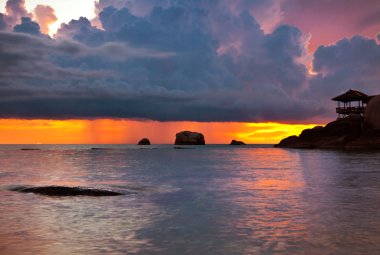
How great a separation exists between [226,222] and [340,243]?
13.0 ft

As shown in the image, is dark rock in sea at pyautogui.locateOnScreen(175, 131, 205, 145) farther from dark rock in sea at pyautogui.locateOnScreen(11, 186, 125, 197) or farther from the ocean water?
the ocean water

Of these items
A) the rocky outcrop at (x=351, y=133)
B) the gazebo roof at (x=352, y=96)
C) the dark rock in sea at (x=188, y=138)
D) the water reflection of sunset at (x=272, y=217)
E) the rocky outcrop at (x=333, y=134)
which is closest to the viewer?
the water reflection of sunset at (x=272, y=217)

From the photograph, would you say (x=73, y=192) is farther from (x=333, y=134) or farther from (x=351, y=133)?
(x=333, y=134)

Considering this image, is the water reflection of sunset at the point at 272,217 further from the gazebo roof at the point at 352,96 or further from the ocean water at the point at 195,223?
the gazebo roof at the point at 352,96

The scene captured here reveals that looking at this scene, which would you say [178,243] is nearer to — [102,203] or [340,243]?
[340,243]

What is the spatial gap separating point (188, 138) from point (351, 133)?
381 ft

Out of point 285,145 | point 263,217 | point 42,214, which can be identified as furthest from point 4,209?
point 285,145

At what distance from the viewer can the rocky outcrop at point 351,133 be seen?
73500 mm

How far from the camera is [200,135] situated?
192 m

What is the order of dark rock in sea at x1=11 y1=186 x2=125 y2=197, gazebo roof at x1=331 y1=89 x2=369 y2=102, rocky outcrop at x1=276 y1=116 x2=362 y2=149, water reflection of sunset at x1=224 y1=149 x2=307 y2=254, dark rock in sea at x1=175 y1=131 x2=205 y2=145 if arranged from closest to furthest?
water reflection of sunset at x1=224 y1=149 x2=307 y2=254
dark rock in sea at x1=11 y1=186 x2=125 y2=197
rocky outcrop at x1=276 y1=116 x2=362 y2=149
gazebo roof at x1=331 y1=89 x2=369 y2=102
dark rock in sea at x1=175 y1=131 x2=205 y2=145

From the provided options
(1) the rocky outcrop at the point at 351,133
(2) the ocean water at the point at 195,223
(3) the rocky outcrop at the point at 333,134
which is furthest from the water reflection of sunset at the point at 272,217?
(3) the rocky outcrop at the point at 333,134

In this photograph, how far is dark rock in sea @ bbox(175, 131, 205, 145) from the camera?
191 meters

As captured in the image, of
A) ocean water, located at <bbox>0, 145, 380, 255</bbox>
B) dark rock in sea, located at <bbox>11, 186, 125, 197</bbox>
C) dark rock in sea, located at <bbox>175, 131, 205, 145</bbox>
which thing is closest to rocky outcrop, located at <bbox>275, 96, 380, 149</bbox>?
ocean water, located at <bbox>0, 145, 380, 255</bbox>

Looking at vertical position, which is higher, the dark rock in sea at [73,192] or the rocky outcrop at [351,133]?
the rocky outcrop at [351,133]
